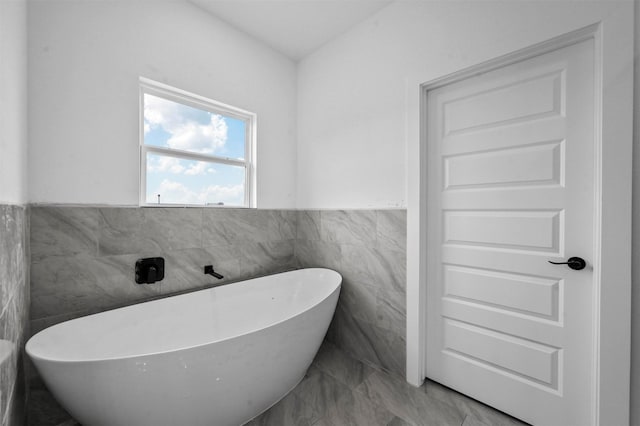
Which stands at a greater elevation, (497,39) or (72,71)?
(497,39)

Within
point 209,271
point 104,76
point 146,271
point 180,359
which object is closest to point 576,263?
point 180,359

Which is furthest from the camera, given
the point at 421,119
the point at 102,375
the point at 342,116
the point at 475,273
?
the point at 342,116

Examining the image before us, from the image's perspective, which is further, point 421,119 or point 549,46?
point 421,119

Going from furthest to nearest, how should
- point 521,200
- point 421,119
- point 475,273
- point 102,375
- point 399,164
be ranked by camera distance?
point 399,164
point 421,119
point 475,273
point 521,200
point 102,375

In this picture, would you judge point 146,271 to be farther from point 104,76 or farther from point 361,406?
point 361,406

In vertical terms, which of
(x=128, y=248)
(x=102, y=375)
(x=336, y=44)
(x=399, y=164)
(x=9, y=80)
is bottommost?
(x=102, y=375)

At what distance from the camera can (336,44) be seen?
231 centimetres

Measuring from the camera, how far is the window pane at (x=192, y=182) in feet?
6.25

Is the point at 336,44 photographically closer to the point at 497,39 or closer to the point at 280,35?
the point at 280,35

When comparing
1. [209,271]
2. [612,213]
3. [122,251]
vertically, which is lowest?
[209,271]

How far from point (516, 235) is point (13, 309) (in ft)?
7.80

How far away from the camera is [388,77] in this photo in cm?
194

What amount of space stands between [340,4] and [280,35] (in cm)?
63

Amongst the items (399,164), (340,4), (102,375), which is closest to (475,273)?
(399,164)
